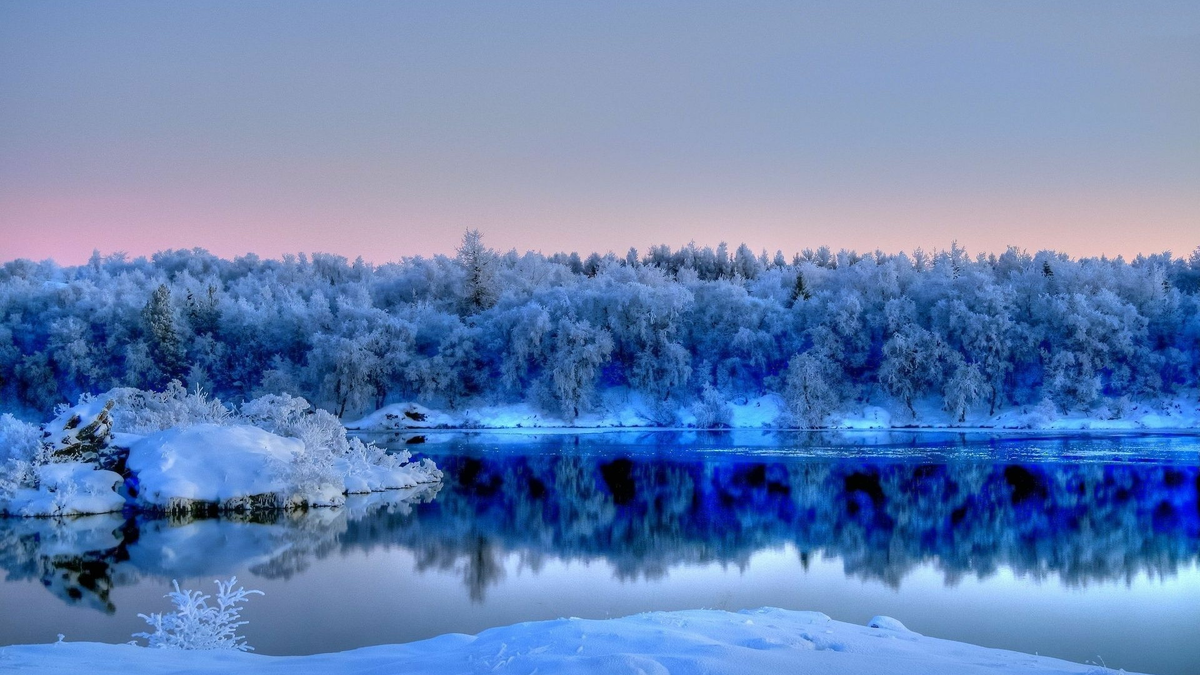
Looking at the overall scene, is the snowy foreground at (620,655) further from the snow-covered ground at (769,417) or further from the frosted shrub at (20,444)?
the snow-covered ground at (769,417)

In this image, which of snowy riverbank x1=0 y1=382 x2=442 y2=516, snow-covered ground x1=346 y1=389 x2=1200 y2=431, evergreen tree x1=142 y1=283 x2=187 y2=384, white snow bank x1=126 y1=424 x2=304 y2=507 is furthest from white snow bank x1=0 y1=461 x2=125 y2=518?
evergreen tree x1=142 y1=283 x2=187 y2=384

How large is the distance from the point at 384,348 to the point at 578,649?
48.3 meters

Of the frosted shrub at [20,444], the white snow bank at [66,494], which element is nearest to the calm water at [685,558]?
the white snow bank at [66,494]

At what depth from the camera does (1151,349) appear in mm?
50875

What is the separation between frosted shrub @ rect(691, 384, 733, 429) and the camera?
50344mm

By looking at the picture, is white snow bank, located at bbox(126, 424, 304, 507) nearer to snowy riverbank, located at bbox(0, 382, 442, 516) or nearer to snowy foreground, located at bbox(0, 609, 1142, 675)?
snowy riverbank, located at bbox(0, 382, 442, 516)

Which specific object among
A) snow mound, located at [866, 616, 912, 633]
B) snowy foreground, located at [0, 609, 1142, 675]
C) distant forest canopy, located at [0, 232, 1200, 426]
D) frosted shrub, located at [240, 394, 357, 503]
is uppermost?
distant forest canopy, located at [0, 232, 1200, 426]

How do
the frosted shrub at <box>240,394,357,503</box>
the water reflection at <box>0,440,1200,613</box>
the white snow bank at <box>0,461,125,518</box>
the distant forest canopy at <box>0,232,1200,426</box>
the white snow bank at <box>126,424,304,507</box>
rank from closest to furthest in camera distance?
the water reflection at <box>0,440,1200,613</box>
the white snow bank at <box>0,461,125,518</box>
the white snow bank at <box>126,424,304,507</box>
the frosted shrub at <box>240,394,357,503</box>
the distant forest canopy at <box>0,232,1200,426</box>

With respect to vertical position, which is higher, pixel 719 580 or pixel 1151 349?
pixel 1151 349

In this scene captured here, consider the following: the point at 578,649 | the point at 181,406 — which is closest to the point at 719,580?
the point at 578,649

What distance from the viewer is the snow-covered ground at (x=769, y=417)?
152 feet

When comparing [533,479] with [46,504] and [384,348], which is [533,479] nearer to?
[46,504]

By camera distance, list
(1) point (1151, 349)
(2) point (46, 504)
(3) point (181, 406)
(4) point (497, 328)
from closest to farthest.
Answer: (2) point (46, 504)
(3) point (181, 406)
(1) point (1151, 349)
(4) point (497, 328)

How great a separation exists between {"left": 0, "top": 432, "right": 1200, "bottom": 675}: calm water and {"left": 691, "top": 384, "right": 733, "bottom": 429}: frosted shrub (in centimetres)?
2223
